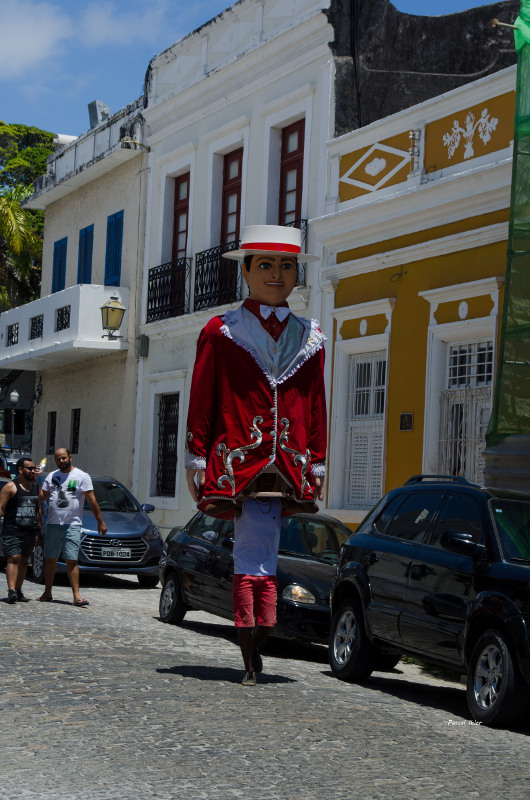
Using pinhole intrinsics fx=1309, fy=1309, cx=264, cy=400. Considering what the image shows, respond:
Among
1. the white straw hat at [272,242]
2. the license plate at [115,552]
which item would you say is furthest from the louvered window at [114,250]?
the white straw hat at [272,242]

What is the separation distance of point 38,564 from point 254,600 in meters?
10.1

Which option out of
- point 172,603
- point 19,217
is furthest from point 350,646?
point 19,217

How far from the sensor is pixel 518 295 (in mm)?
13570

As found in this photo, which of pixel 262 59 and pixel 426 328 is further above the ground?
pixel 262 59

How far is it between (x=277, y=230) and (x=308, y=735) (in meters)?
3.27

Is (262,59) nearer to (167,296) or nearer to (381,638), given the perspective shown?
(167,296)

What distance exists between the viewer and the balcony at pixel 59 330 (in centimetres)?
2567

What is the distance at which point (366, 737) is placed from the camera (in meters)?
6.67

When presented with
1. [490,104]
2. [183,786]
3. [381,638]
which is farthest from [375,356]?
[183,786]

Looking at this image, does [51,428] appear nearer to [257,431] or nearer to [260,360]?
[260,360]

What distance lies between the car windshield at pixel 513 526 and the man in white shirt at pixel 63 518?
21.8 feet

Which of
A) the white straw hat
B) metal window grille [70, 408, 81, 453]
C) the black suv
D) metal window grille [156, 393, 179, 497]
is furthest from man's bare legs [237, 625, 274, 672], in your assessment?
metal window grille [70, 408, 81, 453]

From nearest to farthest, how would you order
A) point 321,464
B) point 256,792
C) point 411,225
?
point 256,792 < point 321,464 < point 411,225

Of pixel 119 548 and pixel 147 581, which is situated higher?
pixel 119 548
